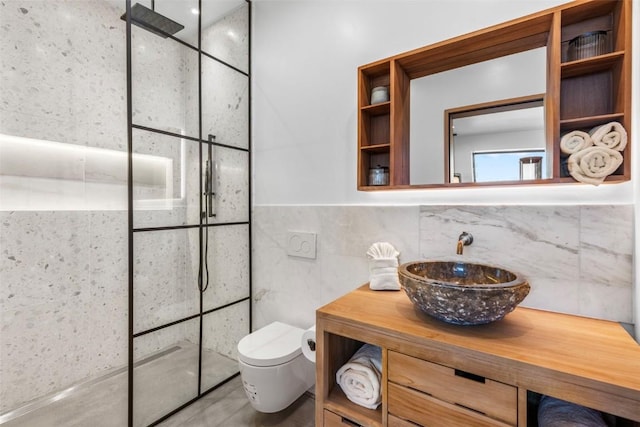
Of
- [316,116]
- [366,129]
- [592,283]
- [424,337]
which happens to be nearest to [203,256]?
[316,116]

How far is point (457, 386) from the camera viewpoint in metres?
0.85

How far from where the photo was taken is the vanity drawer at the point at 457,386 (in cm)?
78

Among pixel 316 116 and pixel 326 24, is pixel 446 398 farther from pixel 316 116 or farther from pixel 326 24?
pixel 326 24

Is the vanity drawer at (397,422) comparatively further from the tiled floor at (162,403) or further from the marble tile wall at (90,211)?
the marble tile wall at (90,211)

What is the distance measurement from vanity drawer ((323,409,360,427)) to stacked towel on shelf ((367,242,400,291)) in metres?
0.53

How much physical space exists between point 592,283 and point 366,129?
1.15m

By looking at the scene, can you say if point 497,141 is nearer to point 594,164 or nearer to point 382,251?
point 594,164

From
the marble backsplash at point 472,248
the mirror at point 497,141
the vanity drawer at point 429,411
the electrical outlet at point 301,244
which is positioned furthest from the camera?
the electrical outlet at point 301,244

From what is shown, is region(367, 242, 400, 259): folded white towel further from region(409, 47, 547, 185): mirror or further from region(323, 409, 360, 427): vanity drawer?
region(323, 409, 360, 427): vanity drawer

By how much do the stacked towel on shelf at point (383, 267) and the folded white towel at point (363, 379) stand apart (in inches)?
12.1

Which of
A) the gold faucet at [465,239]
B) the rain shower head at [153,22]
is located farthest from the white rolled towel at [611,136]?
the rain shower head at [153,22]

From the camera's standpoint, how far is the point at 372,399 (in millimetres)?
1066

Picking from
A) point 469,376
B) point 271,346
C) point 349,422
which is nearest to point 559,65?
point 469,376

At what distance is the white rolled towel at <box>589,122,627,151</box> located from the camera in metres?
0.96
